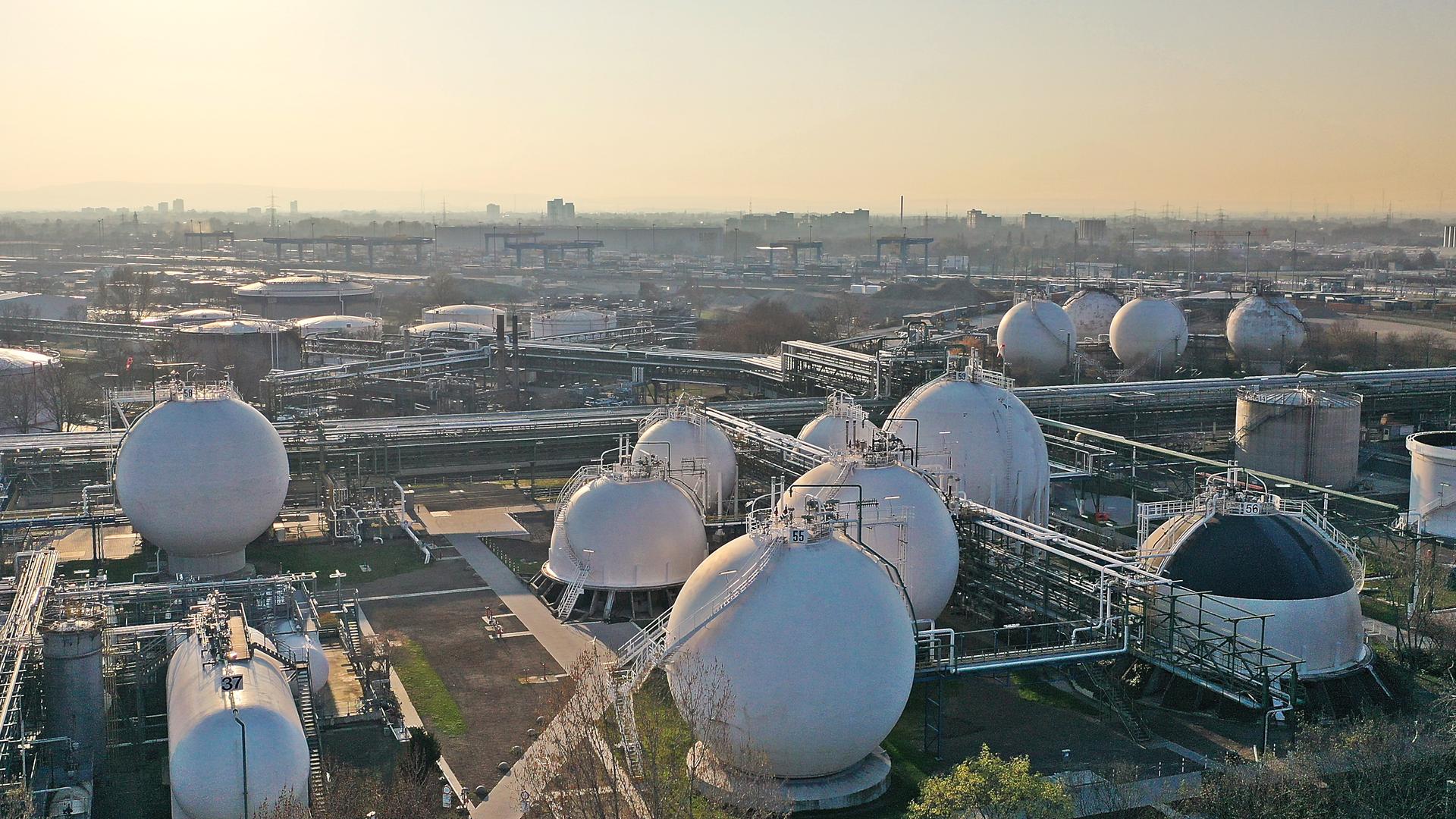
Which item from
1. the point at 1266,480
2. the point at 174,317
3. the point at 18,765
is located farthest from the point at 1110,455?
the point at 174,317

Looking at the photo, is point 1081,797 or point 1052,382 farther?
point 1052,382

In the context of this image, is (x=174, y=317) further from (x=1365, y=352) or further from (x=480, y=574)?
(x=1365, y=352)

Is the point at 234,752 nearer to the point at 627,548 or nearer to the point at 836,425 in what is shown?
the point at 627,548

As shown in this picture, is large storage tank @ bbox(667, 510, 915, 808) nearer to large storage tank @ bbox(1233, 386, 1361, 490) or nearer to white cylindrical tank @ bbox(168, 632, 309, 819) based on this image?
white cylindrical tank @ bbox(168, 632, 309, 819)

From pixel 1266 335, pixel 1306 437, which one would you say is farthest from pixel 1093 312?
pixel 1306 437

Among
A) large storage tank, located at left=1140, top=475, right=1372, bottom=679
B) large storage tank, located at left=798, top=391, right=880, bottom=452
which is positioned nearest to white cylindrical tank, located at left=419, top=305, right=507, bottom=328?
large storage tank, located at left=798, top=391, right=880, bottom=452

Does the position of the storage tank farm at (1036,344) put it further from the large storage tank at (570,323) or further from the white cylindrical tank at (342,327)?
the white cylindrical tank at (342,327)

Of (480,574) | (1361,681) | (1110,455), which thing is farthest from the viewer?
(1110,455)

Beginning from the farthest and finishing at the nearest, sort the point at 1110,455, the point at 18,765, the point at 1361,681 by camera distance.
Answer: the point at 1110,455 < the point at 1361,681 < the point at 18,765
